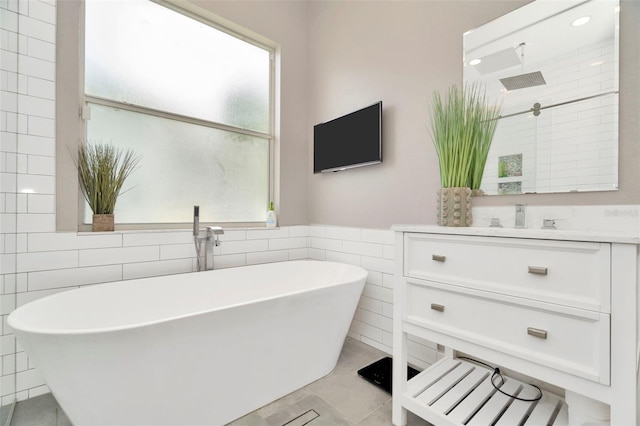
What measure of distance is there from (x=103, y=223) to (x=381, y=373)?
6.48ft

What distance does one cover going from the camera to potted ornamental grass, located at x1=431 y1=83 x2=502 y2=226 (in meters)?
1.58

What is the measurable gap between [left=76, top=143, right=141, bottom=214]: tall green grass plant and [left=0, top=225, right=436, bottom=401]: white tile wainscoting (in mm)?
195

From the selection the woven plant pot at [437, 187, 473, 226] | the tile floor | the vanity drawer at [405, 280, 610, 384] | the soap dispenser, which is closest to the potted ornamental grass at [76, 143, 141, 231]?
the tile floor

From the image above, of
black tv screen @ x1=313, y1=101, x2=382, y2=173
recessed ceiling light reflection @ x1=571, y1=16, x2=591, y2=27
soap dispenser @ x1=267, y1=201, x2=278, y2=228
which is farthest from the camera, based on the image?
soap dispenser @ x1=267, y1=201, x2=278, y2=228

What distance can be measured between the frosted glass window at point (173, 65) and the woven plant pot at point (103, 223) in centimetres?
80

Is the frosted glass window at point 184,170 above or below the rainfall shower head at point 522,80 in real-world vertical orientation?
below

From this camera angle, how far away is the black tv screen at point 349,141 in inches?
86.4

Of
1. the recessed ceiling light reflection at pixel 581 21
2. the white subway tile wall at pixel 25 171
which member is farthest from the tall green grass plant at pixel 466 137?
the white subway tile wall at pixel 25 171

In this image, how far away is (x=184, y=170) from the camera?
2.28 m

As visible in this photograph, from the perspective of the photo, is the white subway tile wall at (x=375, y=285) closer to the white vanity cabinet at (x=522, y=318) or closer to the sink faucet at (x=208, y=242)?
the white vanity cabinet at (x=522, y=318)

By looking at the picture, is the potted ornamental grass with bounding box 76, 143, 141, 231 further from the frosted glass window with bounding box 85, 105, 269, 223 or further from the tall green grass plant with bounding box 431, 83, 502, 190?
the tall green grass plant with bounding box 431, 83, 502, 190

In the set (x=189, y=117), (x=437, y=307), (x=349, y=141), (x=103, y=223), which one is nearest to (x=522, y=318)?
(x=437, y=307)

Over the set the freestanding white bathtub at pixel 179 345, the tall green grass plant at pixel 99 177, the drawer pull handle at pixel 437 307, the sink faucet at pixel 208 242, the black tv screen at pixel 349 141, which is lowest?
the freestanding white bathtub at pixel 179 345

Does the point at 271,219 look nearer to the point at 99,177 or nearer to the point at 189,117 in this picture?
the point at 189,117
